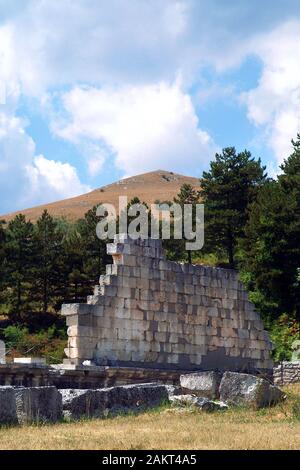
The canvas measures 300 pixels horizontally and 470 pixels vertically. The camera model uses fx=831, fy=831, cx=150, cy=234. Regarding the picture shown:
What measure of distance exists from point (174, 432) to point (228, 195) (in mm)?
37609

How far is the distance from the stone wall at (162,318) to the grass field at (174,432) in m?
5.82

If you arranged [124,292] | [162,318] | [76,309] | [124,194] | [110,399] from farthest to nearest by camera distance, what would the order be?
[124,194], [162,318], [124,292], [76,309], [110,399]

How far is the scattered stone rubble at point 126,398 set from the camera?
13.8m

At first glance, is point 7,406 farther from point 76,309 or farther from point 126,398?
point 76,309

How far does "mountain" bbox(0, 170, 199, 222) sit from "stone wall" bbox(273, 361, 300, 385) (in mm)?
75906

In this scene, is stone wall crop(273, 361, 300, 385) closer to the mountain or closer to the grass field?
the grass field

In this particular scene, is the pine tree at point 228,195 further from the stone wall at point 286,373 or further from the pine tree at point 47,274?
the stone wall at point 286,373

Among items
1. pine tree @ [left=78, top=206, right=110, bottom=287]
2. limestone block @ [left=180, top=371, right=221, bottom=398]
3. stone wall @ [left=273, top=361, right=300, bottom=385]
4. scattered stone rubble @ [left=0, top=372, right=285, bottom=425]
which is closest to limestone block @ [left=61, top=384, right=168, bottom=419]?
scattered stone rubble @ [left=0, top=372, right=285, bottom=425]

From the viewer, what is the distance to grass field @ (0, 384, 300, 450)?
35.3ft

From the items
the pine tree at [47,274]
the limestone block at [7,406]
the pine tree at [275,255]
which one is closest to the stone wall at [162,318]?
the limestone block at [7,406]

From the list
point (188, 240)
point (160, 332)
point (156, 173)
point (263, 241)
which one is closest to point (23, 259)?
point (188, 240)

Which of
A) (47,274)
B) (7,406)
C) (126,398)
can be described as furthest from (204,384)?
(47,274)

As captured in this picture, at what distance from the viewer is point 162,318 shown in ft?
74.4
